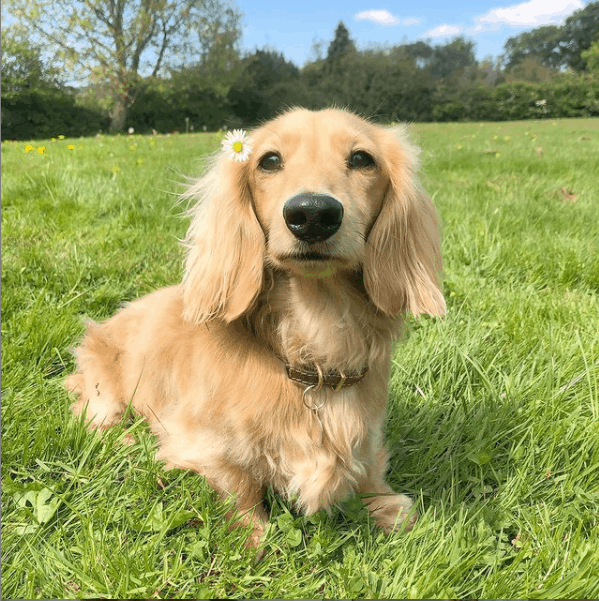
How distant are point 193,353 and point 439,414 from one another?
102cm

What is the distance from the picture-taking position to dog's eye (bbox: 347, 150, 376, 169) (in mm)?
1691

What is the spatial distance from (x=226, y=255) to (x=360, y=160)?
536 millimetres

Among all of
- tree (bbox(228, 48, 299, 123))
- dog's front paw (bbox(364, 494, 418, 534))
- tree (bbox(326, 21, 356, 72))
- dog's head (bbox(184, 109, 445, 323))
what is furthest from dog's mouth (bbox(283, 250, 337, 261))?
tree (bbox(326, 21, 356, 72))

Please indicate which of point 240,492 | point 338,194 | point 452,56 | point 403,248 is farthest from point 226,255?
point 452,56

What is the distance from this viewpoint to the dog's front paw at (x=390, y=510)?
1.84 meters

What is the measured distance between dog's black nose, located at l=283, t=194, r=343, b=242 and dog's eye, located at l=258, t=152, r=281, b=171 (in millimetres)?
335

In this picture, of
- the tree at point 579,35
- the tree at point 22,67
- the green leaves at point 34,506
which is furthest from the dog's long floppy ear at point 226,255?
the tree at point 579,35

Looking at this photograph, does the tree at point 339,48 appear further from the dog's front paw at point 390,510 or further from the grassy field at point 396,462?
the dog's front paw at point 390,510

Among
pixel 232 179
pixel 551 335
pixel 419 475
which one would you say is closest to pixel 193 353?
pixel 232 179

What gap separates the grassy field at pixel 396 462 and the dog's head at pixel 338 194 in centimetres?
33

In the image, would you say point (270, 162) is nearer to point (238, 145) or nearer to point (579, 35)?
point (238, 145)

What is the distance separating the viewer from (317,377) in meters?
1.71

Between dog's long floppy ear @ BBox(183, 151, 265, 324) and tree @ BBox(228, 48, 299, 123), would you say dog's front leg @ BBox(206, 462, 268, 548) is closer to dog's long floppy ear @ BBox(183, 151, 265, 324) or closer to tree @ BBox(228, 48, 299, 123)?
dog's long floppy ear @ BBox(183, 151, 265, 324)

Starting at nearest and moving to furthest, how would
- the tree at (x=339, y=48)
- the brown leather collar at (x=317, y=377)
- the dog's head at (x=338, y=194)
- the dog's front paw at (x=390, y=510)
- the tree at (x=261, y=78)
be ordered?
the dog's head at (x=338, y=194)
the brown leather collar at (x=317, y=377)
the dog's front paw at (x=390, y=510)
the tree at (x=261, y=78)
the tree at (x=339, y=48)
